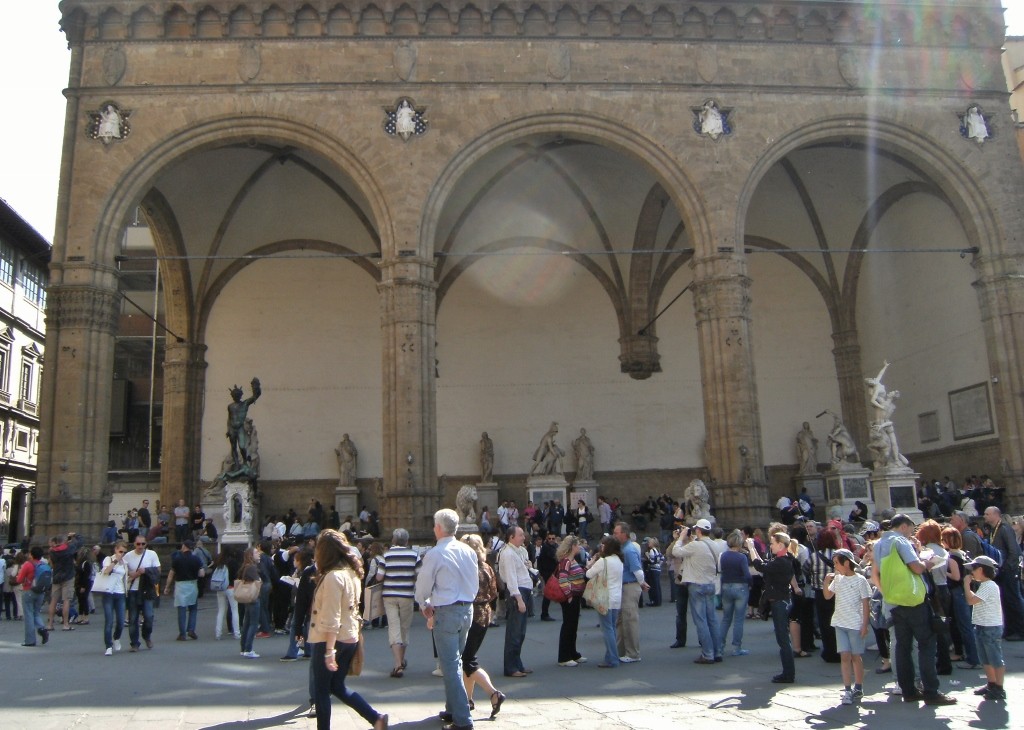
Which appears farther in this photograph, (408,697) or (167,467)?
(167,467)

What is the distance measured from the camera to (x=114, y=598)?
10.5 m

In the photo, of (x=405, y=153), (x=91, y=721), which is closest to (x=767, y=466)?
(x=405, y=153)

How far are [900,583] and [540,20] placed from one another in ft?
53.8

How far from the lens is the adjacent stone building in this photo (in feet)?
111

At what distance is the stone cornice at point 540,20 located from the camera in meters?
19.5

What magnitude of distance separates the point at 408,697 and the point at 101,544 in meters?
11.3

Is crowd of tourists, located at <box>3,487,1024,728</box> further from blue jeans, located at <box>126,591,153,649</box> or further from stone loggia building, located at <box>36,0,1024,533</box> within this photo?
stone loggia building, located at <box>36,0,1024,533</box>

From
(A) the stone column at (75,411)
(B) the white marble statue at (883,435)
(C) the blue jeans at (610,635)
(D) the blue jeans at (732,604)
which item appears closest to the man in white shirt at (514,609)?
(C) the blue jeans at (610,635)

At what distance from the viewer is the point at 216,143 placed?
19.4 meters

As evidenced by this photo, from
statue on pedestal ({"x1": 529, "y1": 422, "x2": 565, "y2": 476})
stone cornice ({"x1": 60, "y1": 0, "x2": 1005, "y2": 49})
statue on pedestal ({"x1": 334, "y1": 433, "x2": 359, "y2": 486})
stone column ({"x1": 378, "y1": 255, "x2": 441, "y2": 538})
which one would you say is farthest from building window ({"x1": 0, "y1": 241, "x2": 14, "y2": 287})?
statue on pedestal ({"x1": 529, "y1": 422, "x2": 565, "y2": 476})

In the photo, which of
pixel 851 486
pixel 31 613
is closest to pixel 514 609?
pixel 31 613

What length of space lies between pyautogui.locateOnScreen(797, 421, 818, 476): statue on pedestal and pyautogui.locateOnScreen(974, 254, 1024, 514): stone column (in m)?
5.61

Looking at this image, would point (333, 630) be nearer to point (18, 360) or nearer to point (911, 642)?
point (911, 642)

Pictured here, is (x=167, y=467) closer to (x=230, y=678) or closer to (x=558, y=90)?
(x=558, y=90)
